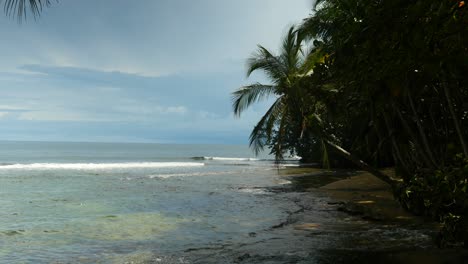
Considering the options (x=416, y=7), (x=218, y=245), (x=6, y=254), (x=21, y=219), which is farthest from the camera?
(x=21, y=219)

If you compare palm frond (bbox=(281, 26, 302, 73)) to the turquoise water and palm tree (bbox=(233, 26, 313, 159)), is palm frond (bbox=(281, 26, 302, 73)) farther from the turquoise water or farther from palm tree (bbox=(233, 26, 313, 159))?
the turquoise water

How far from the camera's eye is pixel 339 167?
34.3 m

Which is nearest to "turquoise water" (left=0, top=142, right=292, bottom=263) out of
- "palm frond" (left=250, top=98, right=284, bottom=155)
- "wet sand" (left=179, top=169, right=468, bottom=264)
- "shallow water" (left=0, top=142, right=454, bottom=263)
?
"shallow water" (left=0, top=142, right=454, bottom=263)

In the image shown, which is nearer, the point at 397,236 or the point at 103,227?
the point at 397,236

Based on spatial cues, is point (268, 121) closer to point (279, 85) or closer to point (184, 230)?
point (279, 85)

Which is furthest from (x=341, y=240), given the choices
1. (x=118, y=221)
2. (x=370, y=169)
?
(x=118, y=221)

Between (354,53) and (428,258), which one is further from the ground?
(354,53)

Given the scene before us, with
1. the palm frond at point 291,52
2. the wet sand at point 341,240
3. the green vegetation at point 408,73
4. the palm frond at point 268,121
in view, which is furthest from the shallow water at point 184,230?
the palm frond at point 291,52

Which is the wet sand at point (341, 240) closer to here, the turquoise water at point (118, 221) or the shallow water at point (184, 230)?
the shallow water at point (184, 230)

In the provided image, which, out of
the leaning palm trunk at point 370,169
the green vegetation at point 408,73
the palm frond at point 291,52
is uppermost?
the palm frond at point 291,52

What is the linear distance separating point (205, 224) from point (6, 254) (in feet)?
→ 15.6

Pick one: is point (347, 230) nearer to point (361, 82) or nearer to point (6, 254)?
point (361, 82)

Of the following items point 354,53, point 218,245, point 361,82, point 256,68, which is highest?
point 256,68

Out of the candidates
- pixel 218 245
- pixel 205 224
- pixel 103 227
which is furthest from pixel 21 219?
pixel 218 245
